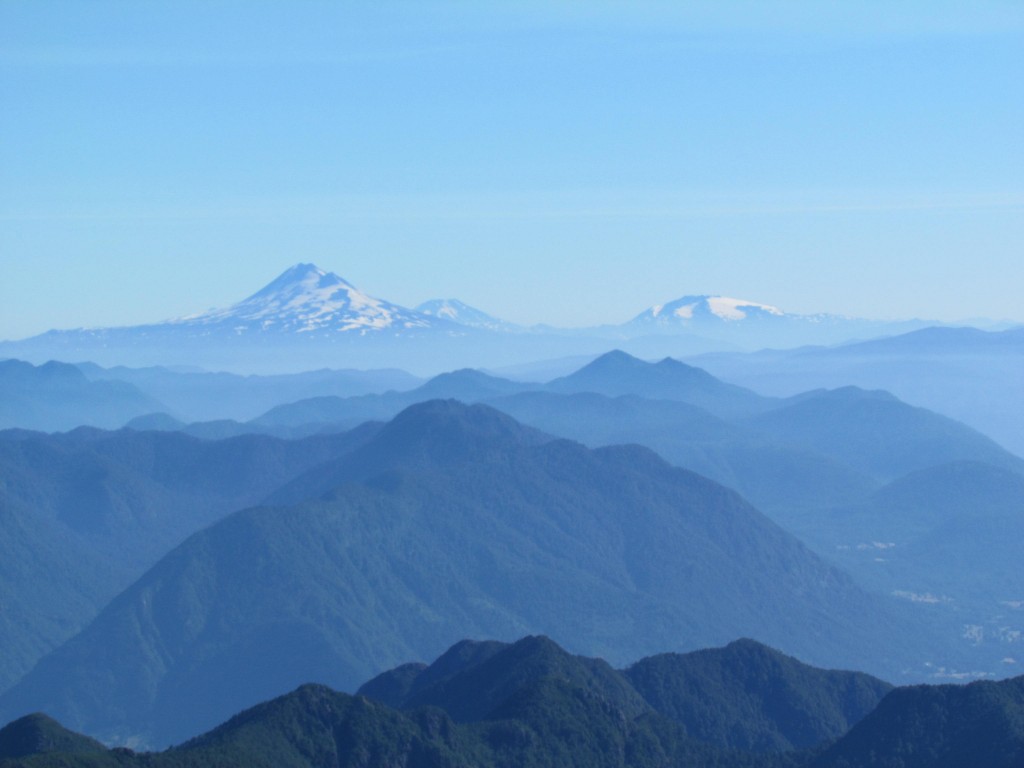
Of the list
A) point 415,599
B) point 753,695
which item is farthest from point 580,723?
point 415,599

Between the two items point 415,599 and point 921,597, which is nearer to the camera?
point 415,599

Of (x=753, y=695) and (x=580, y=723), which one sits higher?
(x=580, y=723)

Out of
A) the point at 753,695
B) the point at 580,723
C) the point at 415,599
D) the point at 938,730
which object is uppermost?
the point at 938,730

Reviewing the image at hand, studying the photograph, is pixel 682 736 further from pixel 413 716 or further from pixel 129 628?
pixel 129 628

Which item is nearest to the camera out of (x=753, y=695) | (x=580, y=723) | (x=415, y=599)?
(x=580, y=723)

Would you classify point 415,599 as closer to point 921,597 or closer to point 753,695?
point 921,597

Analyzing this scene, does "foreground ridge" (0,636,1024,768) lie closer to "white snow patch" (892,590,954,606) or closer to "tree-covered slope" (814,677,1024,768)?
"tree-covered slope" (814,677,1024,768)

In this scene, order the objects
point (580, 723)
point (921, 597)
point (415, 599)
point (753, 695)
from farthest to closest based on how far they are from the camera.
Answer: point (921, 597) → point (415, 599) → point (753, 695) → point (580, 723)

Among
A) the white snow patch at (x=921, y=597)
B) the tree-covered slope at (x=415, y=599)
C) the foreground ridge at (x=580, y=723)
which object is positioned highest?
the foreground ridge at (x=580, y=723)

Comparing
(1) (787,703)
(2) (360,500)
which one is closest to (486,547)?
(2) (360,500)

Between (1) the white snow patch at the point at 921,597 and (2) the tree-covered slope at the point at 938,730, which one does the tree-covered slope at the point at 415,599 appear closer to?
(1) the white snow patch at the point at 921,597

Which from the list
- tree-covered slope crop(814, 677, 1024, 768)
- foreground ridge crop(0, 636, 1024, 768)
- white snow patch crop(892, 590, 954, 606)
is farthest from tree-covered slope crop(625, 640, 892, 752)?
white snow patch crop(892, 590, 954, 606)

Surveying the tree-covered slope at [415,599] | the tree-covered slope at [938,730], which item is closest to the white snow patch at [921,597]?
the tree-covered slope at [415,599]
